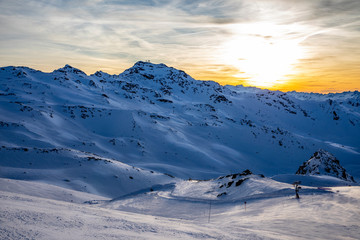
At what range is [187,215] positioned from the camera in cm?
1314

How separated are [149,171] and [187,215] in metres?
19.3

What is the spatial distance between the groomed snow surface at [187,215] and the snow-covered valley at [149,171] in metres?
0.04

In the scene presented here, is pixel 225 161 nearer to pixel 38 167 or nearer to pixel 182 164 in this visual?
pixel 182 164

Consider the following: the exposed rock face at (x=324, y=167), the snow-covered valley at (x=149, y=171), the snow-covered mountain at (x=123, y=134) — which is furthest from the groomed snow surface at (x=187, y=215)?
the exposed rock face at (x=324, y=167)

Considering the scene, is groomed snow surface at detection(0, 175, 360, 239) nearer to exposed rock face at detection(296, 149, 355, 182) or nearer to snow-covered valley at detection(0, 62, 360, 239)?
snow-covered valley at detection(0, 62, 360, 239)

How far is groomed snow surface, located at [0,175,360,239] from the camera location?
236 inches

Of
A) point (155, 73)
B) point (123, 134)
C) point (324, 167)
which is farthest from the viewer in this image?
point (155, 73)

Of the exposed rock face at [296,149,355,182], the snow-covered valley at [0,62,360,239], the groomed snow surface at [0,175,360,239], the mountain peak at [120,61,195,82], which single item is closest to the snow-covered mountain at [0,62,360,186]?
the snow-covered valley at [0,62,360,239]

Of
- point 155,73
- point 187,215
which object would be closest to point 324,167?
point 187,215

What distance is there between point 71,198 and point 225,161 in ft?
124

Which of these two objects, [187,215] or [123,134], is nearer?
[187,215]

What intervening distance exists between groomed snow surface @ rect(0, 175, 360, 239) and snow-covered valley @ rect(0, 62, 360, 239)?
4 cm

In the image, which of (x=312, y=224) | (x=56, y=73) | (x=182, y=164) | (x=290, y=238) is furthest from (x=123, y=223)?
(x=56, y=73)

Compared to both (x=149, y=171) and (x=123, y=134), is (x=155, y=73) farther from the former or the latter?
(x=149, y=171)
